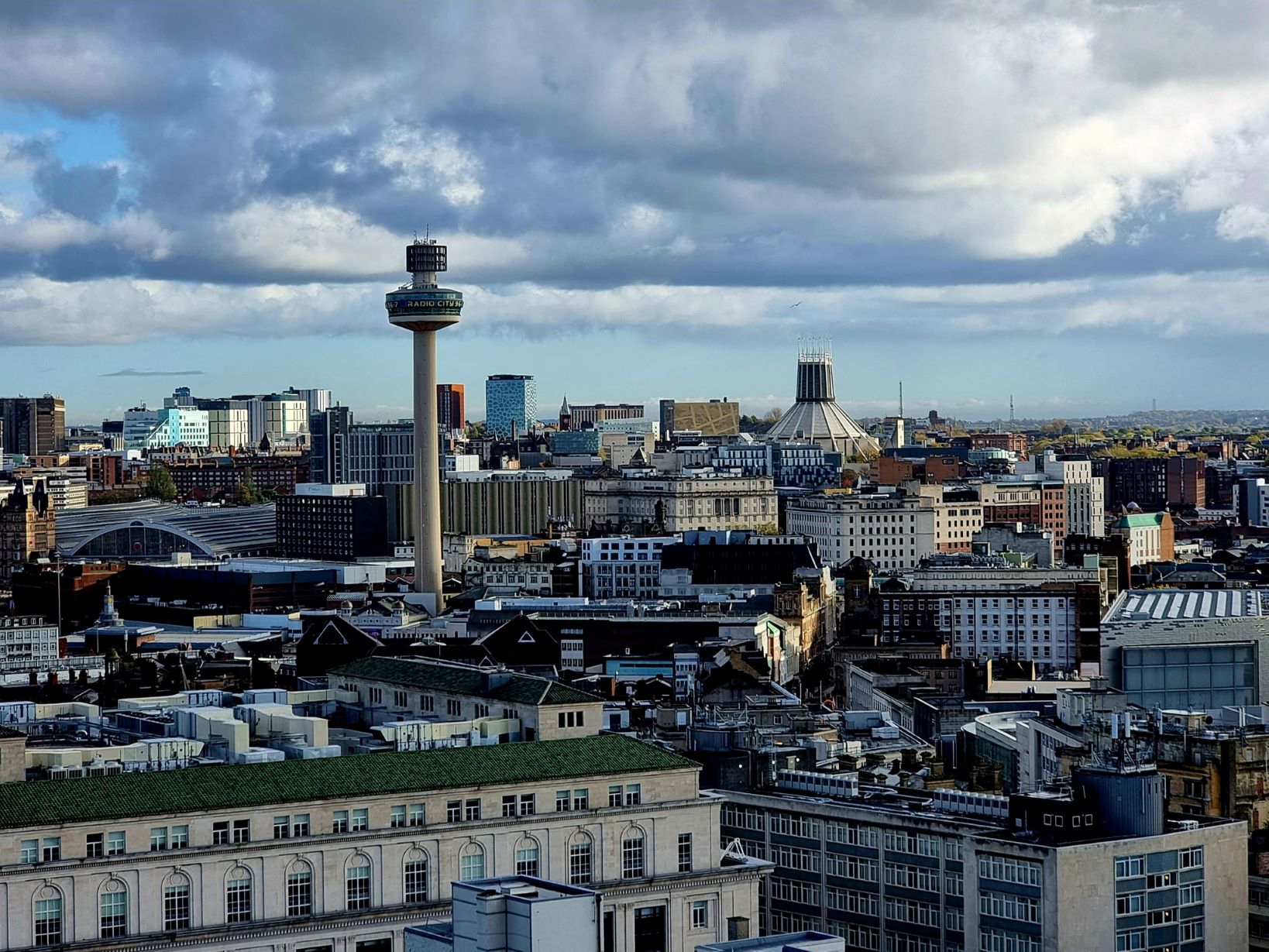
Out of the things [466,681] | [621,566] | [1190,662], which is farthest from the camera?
[621,566]

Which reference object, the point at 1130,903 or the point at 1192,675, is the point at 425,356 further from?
the point at 1130,903

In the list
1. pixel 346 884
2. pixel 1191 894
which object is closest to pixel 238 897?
pixel 346 884

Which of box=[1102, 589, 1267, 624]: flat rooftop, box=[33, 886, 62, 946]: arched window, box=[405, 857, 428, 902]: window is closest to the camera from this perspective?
box=[33, 886, 62, 946]: arched window

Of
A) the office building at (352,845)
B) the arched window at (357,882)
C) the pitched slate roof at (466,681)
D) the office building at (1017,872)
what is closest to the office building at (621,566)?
the pitched slate roof at (466,681)

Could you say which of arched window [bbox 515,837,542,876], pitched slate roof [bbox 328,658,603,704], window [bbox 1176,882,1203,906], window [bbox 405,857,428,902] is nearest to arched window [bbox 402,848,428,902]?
window [bbox 405,857,428,902]

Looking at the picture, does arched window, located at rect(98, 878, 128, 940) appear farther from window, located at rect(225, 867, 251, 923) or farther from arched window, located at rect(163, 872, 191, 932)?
window, located at rect(225, 867, 251, 923)

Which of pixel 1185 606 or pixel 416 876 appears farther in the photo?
pixel 1185 606
